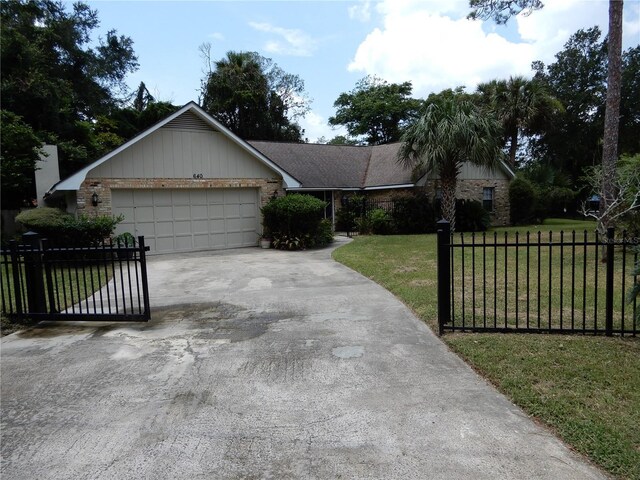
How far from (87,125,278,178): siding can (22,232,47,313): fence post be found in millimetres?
7976

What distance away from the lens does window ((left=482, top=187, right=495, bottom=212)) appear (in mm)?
23719

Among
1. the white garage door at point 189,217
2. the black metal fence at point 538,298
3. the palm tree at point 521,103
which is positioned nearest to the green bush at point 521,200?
the palm tree at point 521,103

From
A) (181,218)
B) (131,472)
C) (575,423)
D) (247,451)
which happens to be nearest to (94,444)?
(131,472)

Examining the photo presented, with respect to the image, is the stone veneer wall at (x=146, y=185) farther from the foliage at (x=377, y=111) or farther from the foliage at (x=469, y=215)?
the foliage at (x=377, y=111)

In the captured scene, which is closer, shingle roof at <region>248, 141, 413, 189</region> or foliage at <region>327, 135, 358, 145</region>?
shingle roof at <region>248, 141, 413, 189</region>

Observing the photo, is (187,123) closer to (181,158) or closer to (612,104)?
(181,158)

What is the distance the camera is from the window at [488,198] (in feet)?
77.8

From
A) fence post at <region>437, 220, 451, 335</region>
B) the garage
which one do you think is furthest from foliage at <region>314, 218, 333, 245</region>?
fence post at <region>437, 220, 451, 335</region>

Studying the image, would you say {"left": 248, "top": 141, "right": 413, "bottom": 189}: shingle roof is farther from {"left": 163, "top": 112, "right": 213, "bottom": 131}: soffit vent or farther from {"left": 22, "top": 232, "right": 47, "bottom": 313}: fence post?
{"left": 22, "top": 232, "right": 47, "bottom": 313}: fence post

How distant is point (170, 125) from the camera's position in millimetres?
14758

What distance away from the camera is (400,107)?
39344mm

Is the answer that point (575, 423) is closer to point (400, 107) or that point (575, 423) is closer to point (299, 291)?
point (299, 291)

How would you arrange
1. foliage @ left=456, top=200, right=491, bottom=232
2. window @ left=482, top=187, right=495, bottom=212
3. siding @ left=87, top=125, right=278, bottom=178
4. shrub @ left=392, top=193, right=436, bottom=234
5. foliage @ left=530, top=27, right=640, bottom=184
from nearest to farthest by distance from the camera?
1. siding @ left=87, top=125, right=278, bottom=178
2. shrub @ left=392, top=193, right=436, bottom=234
3. foliage @ left=456, top=200, right=491, bottom=232
4. window @ left=482, top=187, right=495, bottom=212
5. foliage @ left=530, top=27, right=640, bottom=184

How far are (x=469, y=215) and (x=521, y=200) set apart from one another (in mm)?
5147
